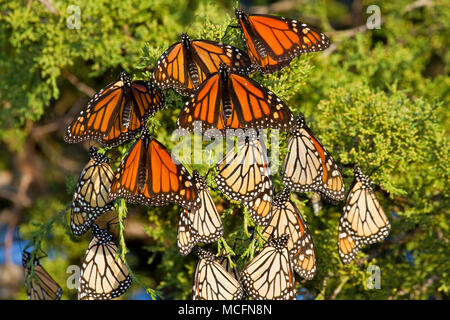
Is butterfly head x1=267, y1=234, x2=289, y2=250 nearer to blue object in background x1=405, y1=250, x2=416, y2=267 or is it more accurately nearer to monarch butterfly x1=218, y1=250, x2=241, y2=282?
monarch butterfly x1=218, y1=250, x2=241, y2=282

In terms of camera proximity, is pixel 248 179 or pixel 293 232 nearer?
pixel 248 179

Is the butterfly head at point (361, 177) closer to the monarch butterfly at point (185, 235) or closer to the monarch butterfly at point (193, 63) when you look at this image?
the monarch butterfly at point (193, 63)

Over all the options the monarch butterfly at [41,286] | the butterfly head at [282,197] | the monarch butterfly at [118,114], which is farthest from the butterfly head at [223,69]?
the monarch butterfly at [41,286]

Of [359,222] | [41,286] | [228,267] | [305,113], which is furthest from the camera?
[305,113]

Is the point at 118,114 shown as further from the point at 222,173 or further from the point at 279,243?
the point at 279,243

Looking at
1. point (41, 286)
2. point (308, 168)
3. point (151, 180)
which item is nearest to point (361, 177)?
point (308, 168)
